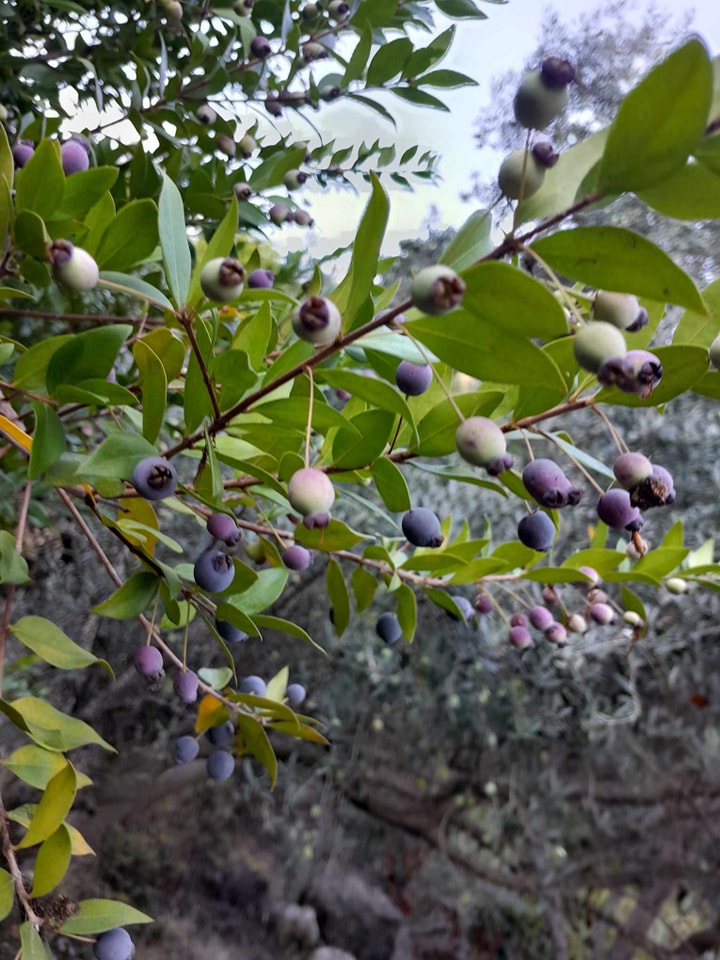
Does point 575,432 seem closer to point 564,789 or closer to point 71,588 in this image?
point 564,789

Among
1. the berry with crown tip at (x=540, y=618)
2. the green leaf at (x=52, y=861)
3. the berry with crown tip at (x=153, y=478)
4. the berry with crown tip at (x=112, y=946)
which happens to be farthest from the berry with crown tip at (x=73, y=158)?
the berry with crown tip at (x=540, y=618)

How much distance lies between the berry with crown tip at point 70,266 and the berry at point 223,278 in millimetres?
91

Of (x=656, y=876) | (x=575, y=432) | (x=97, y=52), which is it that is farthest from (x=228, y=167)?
(x=656, y=876)

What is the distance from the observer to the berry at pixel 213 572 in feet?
1.99

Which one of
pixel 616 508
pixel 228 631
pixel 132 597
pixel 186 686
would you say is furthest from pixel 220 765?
pixel 616 508

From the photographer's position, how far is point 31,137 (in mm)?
803

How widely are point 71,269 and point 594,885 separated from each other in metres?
2.41

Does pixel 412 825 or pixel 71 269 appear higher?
pixel 71 269

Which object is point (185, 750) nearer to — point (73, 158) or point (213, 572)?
point (213, 572)

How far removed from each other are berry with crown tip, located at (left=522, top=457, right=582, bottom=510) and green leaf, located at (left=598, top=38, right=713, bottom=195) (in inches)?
7.5

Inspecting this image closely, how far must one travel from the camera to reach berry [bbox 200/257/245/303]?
36 centimetres

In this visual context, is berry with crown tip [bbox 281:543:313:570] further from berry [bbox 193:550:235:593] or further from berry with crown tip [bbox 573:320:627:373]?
berry with crown tip [bbox 573:320:627:373]

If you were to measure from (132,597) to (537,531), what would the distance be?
1.17 ft

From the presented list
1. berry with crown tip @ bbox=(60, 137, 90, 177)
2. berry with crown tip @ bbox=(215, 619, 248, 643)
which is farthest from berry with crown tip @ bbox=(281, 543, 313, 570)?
berry with crown tip @ bbox=(60, 137, 90, 177)
